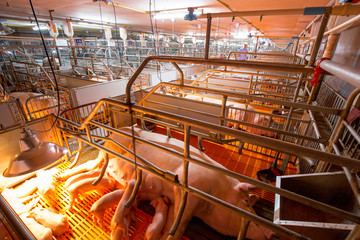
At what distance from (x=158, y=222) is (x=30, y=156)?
5.21 feet

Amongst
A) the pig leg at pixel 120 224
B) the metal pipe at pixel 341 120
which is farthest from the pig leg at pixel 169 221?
the metal pipe at pixel 341 120

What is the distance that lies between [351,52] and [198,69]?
9527mm

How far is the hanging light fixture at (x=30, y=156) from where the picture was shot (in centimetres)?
170

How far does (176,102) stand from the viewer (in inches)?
202

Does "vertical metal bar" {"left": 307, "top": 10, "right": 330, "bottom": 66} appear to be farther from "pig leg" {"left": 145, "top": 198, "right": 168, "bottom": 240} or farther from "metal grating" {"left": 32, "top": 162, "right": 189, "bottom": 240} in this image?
"metal grating" {"left": 32, "top": 162, "right": 189, "bottom": 240}

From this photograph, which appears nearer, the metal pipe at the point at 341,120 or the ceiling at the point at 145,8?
the metal pipe at the point at 341,120

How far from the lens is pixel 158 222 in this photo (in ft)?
6.72

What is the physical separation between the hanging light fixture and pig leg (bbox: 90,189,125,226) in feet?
2.78

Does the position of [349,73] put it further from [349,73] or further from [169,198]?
[169,198]

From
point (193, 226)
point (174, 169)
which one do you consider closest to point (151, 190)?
point (174, 169)

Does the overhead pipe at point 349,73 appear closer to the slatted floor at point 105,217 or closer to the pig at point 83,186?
the slatted floor at point 105,217

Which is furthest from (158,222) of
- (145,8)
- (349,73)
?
(145,8)

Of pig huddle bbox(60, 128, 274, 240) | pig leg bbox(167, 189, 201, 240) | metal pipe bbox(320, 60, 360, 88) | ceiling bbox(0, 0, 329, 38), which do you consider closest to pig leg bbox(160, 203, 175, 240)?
pig huddle bbox(60, 128, 274, 240)

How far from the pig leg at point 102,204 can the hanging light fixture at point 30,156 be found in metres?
0.85
